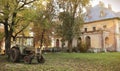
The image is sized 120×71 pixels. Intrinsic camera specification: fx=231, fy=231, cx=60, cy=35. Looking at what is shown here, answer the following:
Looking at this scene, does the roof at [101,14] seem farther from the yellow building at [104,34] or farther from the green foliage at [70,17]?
the green foliage at [70,17]

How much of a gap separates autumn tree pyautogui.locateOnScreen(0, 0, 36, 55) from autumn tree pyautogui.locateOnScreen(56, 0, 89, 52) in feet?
34.7

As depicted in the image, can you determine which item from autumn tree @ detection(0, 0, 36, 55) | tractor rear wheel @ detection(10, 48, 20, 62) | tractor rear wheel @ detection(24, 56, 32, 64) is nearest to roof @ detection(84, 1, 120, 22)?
autumn tree @ detection(0, 0, 36, 55)

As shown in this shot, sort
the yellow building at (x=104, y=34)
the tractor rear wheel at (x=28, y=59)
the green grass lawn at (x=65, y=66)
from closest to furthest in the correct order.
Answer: the green grass lawn at (x=65, y=66)
the tractor rear wheel at (x=28, y=59)
the yellow building at (x=104, y=34)

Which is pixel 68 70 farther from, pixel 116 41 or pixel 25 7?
pixel 116 41

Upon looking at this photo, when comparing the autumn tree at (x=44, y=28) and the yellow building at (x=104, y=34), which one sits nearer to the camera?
the autumn tree at (x=44, y=28)

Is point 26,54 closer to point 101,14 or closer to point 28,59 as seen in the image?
point 28,59

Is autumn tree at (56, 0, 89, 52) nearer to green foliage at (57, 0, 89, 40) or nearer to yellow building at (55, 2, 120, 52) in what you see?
green foliage at (57, 0, 89, 40)

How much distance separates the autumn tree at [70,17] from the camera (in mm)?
32656

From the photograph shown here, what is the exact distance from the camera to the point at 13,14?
2169 cm

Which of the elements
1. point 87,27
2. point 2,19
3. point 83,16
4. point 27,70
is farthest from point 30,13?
point 87,27

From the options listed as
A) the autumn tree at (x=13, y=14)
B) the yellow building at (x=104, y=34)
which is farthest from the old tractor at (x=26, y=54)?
the yellow building at (x=104, y=34)

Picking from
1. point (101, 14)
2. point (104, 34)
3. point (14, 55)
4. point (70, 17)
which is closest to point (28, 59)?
point (14, 55)

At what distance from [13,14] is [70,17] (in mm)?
12415

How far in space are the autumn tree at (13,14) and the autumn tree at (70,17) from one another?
10564 mm
